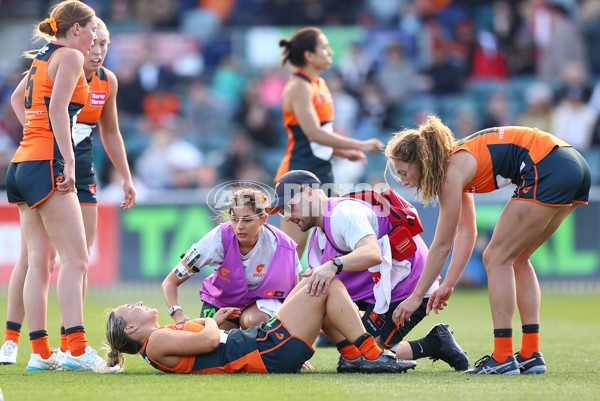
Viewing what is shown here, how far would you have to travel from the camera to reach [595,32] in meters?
16.5

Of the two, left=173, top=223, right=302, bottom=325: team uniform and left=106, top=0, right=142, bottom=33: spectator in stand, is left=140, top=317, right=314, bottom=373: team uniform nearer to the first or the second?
left=173, top=223, right=302, bottom=325: team uniform

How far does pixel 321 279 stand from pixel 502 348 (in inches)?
49.3

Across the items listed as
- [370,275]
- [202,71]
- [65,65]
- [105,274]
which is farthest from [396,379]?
[202,71]

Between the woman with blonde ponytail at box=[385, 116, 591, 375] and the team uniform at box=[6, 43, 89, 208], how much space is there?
2.15 metres

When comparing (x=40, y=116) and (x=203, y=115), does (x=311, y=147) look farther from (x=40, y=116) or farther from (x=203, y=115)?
(x=203, y=115)

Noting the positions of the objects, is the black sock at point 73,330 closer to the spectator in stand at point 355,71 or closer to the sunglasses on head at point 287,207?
the sunglasses on head at point 287,207

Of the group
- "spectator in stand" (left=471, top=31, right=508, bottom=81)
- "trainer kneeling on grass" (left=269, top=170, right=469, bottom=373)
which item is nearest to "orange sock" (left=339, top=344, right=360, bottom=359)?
"trainer kneeling on grass" (left=269, top=170, right=469, bottom=373)

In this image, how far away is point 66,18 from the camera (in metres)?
5.49

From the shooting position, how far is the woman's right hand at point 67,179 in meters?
5.33

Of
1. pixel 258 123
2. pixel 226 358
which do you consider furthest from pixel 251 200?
pixel 258 123

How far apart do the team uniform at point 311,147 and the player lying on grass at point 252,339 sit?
2396mm

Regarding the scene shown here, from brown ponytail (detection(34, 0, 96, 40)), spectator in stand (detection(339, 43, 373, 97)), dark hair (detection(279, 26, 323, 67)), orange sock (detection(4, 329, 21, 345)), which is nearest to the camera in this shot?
brown ponytail (detection(34, 0, 96, 40))

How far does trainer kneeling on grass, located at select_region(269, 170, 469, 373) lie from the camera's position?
17.0 ft

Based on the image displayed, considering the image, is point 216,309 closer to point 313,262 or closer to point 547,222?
point 313,262
